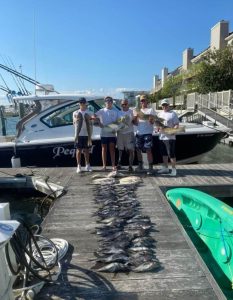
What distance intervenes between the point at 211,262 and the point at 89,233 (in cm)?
178

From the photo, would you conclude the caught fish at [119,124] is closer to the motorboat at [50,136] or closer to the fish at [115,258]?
the motorboat at [50,136]

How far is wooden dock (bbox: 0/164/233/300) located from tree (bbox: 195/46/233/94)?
1158 inches

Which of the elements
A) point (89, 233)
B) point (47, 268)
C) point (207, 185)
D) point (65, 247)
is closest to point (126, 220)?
point (89, 233)

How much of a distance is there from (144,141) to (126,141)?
1.28ft

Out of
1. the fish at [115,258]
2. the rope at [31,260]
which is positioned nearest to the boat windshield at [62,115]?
the rope at [31,260]

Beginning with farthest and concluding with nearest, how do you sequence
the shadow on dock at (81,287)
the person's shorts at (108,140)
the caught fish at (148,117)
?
the person's shorts at (108,140) < the caught fish at (148,117) < the shadow on dock at (81,287)

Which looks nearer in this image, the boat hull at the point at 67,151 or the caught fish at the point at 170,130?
the caught fish at the point at 170,130

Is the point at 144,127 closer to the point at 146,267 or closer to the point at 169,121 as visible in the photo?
the point at 169,121

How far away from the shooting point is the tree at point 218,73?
3388cm

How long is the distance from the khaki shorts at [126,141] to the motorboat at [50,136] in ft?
6.27

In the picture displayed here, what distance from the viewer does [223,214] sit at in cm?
489

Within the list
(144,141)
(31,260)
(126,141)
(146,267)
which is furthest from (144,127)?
(31,260)

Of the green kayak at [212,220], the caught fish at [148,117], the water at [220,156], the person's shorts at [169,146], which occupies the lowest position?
the water at [220,156]

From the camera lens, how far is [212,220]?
5.23 metres
